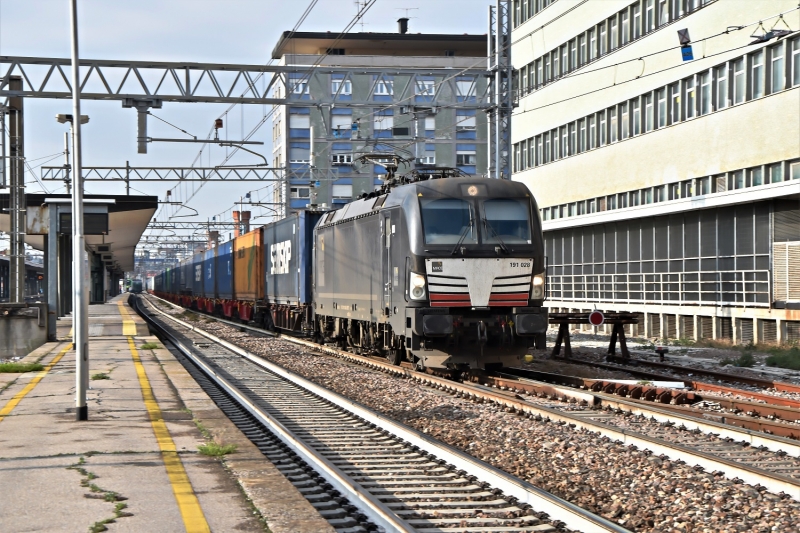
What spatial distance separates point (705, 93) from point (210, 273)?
2899 cm

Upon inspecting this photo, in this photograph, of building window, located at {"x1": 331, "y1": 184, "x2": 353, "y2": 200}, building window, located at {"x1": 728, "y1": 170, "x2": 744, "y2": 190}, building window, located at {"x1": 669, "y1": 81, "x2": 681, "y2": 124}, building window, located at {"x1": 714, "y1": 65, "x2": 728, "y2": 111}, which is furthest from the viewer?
building window, located at {"x1": 331, "y1": 184, "x2": 353, "y2": 200}

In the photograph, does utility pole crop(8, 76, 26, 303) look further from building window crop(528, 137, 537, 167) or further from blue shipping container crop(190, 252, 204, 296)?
blue shipping container crop(190, 252, 204, 296)

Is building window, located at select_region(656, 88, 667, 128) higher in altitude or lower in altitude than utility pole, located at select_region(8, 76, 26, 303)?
higher

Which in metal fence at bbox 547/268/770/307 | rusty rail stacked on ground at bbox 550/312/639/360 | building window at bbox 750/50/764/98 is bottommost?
rusty rail stacked on ground at bbox 550/312/639/360

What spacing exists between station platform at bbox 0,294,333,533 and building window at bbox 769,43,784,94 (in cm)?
1980

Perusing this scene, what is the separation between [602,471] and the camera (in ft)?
28.3

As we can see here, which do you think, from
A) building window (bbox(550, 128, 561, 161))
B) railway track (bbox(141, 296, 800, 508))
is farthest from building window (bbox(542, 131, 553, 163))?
railway track (bbox(141, 296, 800, 508))

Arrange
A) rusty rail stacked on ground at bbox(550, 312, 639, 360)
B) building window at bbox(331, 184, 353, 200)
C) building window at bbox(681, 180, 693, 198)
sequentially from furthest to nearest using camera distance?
building window at bbox(331, 184, 353, 200) → building window at bbox(681, 180, 693, 198) → rusty rail stacked on ground at bbox(550, 312, 639, 360)

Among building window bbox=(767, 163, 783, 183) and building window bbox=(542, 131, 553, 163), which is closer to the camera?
building window bbox=(767, 163, 783, 183)

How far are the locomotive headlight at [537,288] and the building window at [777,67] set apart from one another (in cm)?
1475

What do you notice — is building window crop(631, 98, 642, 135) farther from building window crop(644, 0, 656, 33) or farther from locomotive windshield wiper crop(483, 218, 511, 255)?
locomotive windshield wiper crop(483, 218, 511, 255)

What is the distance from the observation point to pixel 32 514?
6738 millimetres

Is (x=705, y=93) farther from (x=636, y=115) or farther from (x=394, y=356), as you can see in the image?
(x=394, y=356)

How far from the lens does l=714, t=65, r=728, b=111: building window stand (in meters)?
30.4
